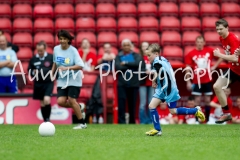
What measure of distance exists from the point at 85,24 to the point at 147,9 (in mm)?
2156

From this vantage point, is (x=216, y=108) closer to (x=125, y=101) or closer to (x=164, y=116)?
(x=164, y=116)

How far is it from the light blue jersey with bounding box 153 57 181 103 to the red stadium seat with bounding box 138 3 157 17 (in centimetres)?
900

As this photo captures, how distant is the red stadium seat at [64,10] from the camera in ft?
59.4

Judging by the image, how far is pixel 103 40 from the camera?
56.1 ft

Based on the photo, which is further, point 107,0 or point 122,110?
point 107,0

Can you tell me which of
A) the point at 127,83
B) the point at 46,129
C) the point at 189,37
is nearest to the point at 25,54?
the point at 127,83

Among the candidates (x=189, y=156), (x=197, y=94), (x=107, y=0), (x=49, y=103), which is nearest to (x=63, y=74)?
(x=49, y=103)

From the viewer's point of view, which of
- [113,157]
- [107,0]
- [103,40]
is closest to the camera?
[113,157]

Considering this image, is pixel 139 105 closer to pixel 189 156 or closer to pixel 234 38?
pixel 234 38

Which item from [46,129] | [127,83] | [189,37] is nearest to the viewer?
[46,129]

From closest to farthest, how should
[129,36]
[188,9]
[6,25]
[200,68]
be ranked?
[200,68]
[129,36]
[6,25]
[188,9]

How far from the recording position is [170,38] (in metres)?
17.2

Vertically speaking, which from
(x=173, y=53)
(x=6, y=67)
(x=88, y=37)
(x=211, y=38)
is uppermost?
(x=88, y=37)

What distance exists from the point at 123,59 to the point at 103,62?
671mm
